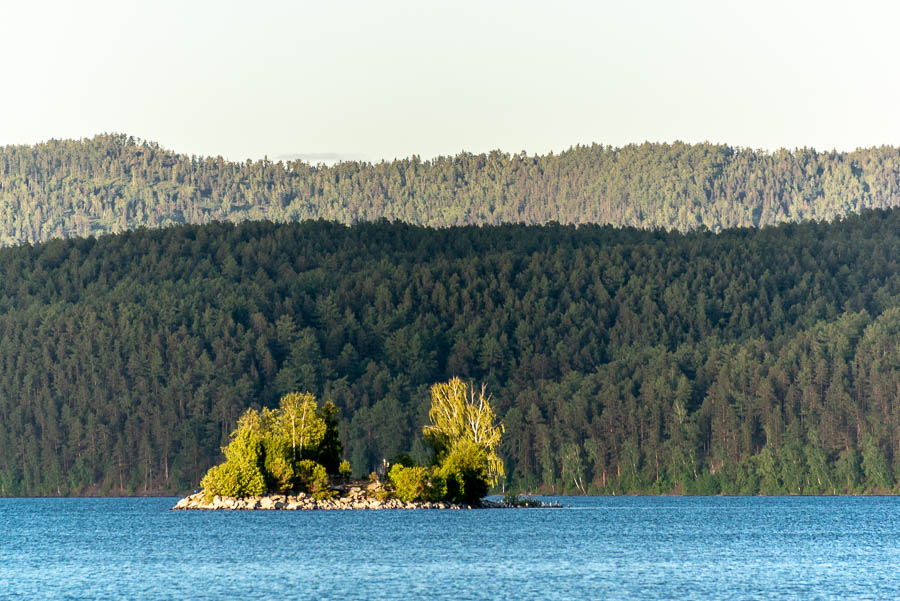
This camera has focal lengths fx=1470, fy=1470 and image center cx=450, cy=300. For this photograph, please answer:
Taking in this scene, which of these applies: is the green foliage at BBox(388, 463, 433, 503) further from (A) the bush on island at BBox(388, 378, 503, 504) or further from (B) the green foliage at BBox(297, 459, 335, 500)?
(B) the green foliage at BBox(297, 459, 335, 500)

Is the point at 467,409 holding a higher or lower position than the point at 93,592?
higher

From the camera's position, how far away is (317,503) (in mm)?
151875

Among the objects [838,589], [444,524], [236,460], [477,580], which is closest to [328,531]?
[444,524]

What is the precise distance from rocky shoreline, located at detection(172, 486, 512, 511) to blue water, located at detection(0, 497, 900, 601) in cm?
135

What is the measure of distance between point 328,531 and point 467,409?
93.7ft

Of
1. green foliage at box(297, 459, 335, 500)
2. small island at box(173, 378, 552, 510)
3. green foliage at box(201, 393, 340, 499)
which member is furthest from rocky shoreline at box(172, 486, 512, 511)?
green foliage at box(201, 393, 340, 499)

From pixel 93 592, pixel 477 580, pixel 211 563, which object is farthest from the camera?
pixel 211 563

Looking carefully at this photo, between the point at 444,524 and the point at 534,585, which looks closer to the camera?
the point at 534,585

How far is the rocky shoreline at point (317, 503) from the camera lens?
152 metres

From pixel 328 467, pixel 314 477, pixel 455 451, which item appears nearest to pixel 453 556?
pixel 314 477

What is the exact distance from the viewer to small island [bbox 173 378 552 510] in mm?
150625

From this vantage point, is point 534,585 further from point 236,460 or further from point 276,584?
point 236,460

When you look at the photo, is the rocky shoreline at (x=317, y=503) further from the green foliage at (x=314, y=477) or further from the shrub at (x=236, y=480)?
the shrub at (x=236, y=480)

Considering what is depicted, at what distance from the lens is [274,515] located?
156 meters
